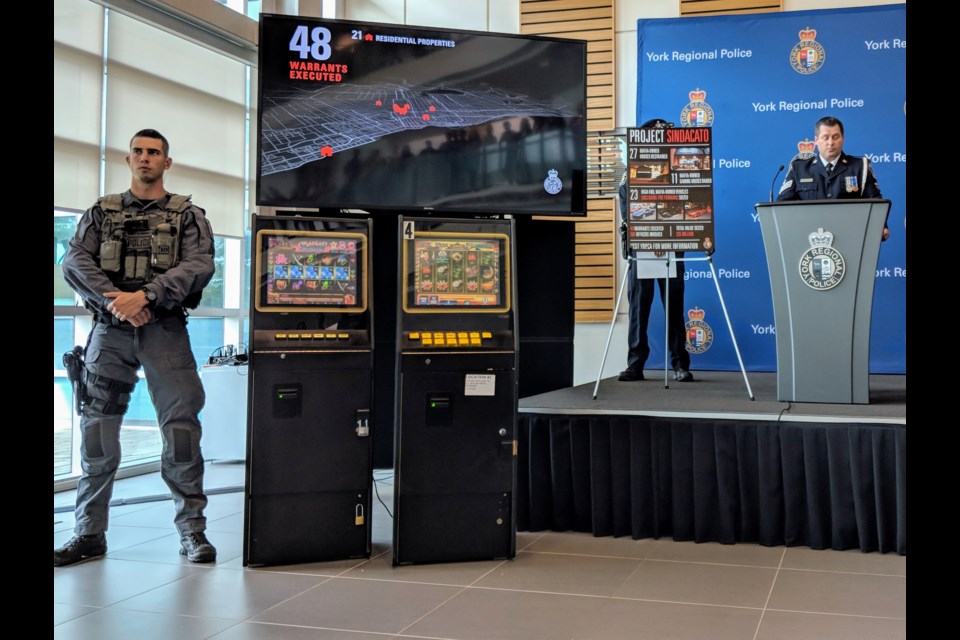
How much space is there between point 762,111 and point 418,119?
383 centimetres

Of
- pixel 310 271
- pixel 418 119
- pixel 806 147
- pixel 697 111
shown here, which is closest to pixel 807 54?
pixel 806 147

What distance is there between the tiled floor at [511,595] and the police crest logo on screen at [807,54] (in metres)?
4.59

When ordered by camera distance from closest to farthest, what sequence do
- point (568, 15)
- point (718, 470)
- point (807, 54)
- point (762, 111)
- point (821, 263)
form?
point (718, 470)
point (821, 263)
point (807, 54)
point (762, 111)
point (568, 15)

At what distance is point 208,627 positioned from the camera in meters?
2.93

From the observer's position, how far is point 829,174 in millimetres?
5512

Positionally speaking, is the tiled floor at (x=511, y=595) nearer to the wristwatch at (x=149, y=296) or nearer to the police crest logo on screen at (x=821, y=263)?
the wristwatch at (x=149, y=296)

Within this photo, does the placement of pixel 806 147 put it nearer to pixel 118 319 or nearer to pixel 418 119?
pixel 418 119

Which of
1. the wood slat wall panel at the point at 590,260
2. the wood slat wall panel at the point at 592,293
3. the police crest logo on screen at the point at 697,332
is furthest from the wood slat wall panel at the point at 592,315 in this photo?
the police crest logo on screen at the point at 697,332

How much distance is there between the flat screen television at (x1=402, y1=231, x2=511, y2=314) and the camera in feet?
12.6
